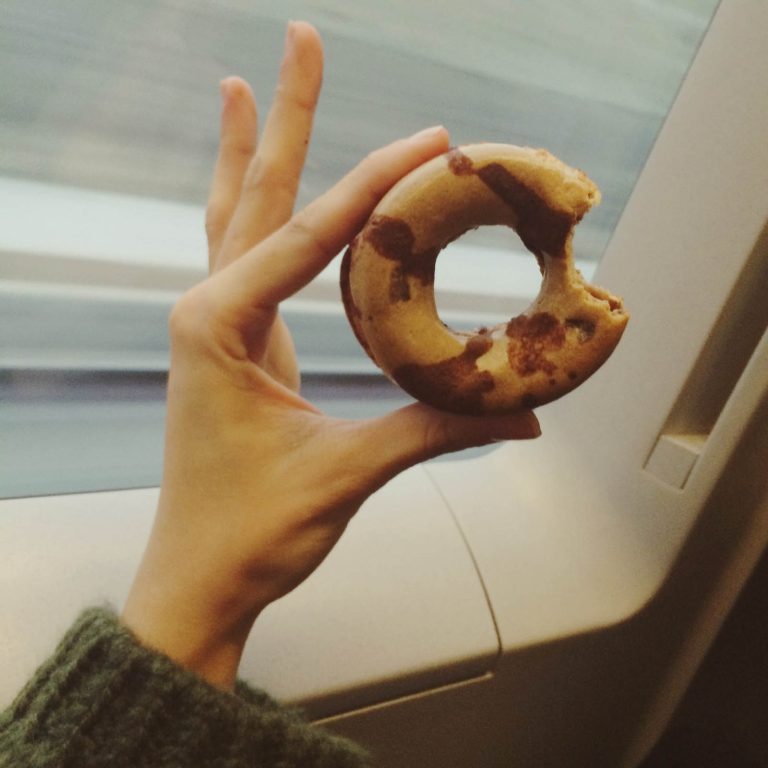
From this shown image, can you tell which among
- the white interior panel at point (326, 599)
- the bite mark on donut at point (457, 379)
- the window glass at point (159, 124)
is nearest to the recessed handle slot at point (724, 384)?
the white interior panel at point (326, 599)

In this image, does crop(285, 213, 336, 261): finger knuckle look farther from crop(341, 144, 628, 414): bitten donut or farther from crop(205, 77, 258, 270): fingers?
crop(205, 77, 258, 270): fingers

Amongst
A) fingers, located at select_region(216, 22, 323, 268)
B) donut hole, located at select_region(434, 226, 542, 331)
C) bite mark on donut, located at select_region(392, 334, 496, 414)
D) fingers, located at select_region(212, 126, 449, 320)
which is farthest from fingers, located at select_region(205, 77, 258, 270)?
donut hole, located at select_region(434, 226, 542, 331)

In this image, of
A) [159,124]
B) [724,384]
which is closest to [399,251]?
[159,124]

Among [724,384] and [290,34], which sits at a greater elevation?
[290,34]

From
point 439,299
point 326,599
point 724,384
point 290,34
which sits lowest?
point 326,599

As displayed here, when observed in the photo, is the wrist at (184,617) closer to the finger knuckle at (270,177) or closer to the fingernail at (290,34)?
the finger knuckle at (270,177)

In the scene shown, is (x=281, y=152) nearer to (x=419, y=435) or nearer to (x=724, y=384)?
(x=419, y=435)

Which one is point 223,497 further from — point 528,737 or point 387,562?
point 528,737
